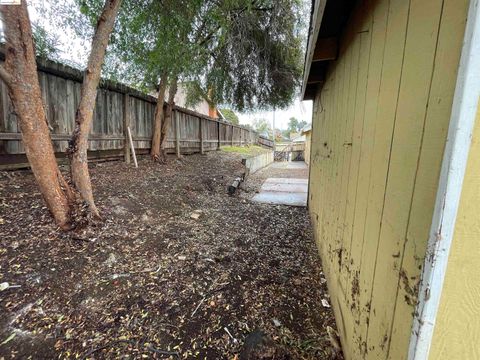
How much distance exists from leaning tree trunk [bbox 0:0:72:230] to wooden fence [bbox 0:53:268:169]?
4.06ft

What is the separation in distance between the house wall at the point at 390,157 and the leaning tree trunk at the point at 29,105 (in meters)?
2.87

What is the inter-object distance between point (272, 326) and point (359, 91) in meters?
1.85

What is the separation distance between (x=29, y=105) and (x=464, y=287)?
11.2 ft

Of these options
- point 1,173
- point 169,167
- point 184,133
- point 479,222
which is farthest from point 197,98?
point 479,222

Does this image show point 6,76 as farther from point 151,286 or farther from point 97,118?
point 97,118

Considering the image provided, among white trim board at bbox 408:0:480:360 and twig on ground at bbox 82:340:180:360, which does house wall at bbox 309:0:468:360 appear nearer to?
white trim board at bbox 408:0:480:360

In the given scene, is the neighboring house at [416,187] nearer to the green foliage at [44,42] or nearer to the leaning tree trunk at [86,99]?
the leaning tree trunk at [86,99]

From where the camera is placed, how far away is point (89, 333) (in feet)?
5.63

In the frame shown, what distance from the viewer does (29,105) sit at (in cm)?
240

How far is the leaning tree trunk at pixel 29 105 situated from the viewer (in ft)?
7.45

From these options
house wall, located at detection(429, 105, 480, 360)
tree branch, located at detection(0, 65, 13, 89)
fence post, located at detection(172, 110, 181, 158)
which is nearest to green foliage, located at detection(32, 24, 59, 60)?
tree branch, located at detection(0, 65, 13, 89)

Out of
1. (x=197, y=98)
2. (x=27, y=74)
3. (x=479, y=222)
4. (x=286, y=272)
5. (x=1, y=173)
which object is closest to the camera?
(x=479, y=222)

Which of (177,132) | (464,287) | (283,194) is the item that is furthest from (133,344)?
(177,132)

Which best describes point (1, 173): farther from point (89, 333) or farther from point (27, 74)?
point (89, 333)
